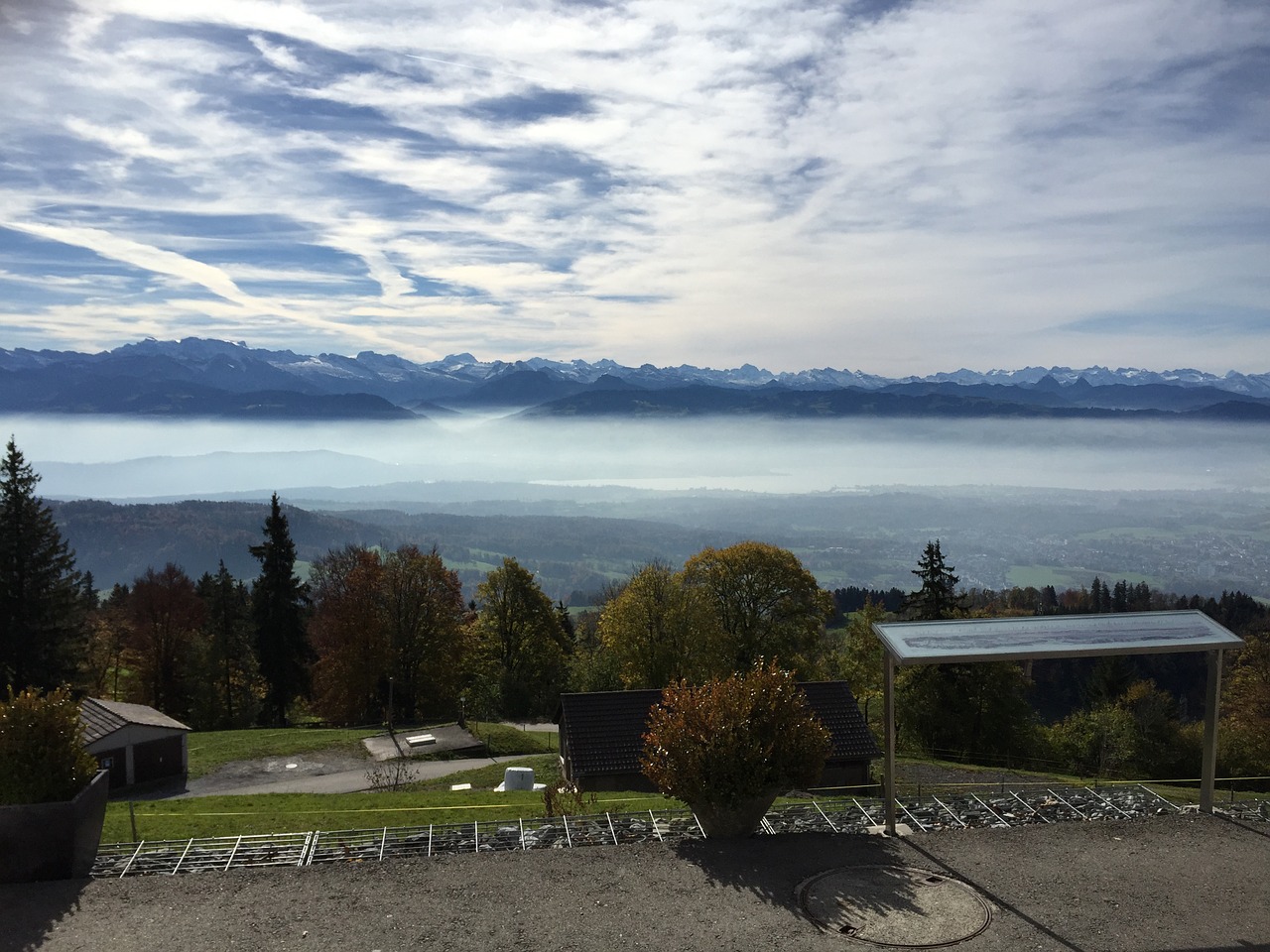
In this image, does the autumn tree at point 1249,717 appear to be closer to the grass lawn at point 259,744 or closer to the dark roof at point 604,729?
the dark roof at point 604,729

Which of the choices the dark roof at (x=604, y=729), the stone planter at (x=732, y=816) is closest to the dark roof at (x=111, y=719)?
the dark roof at (x=604, y=729)

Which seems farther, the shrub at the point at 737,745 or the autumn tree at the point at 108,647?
the autumn tree at the point at 108,647

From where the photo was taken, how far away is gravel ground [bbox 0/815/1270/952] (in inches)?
380

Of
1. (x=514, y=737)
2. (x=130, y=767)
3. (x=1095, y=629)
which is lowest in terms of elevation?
(x=514, y=737)

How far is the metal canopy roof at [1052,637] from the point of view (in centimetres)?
1230

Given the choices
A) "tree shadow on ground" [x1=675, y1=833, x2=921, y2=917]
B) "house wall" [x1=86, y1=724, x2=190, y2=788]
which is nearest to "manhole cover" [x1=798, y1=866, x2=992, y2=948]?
"tree shadow on ground" [x1=675, y1=833, x2=921, y2=917]

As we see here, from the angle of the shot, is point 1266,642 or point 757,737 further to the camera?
point 1266,642

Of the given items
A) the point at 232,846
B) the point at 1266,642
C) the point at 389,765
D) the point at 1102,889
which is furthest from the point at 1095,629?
the point at 1266,642

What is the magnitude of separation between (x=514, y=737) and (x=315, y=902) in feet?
107

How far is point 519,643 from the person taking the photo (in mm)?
54938

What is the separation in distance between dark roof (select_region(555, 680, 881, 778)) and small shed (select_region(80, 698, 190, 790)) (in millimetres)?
15063

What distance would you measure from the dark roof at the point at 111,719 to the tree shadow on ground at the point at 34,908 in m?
22.3

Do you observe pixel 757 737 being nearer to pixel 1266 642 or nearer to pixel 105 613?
pixel 1266 642

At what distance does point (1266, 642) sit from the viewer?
5266 cm
